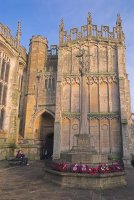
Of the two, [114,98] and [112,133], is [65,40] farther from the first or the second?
[112,133]

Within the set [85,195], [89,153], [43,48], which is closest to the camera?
[85,195]

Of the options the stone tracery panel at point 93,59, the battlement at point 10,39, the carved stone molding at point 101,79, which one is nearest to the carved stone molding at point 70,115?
the carved stone molding at point 101,79

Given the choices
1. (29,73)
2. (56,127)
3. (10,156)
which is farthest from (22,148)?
(29,73)

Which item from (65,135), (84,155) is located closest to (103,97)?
(65,135)

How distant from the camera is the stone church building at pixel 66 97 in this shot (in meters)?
22.3

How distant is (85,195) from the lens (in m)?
7.11

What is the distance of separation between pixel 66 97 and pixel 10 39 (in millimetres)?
10079

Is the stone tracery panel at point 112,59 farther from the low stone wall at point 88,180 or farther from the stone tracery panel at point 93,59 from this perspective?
the low stone wall at point 88,180

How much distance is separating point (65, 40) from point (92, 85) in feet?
24.2

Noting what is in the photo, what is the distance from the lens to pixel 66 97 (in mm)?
24500

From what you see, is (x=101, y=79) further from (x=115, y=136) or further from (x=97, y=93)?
(x=115, y=136)

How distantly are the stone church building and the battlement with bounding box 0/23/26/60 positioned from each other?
0.15 ft

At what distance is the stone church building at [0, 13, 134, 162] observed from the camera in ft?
73.2

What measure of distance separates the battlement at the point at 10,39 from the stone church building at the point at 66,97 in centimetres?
4
